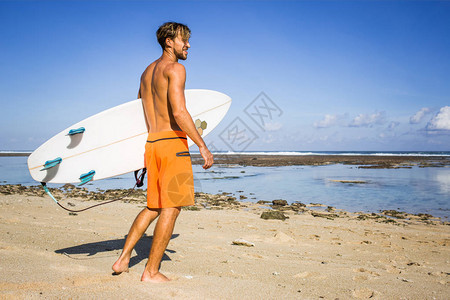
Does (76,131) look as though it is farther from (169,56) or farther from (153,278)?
(153,278)

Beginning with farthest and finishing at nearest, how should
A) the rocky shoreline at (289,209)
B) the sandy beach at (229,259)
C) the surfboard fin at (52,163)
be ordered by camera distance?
the rocky shoreline at (289,209) < the surfboard fin at (52,163) < the sandy beach at (229,259)

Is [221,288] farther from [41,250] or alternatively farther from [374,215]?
[374,215]

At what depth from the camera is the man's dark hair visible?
2.54 m

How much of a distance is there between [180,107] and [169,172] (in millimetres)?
506

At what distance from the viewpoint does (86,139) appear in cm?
351

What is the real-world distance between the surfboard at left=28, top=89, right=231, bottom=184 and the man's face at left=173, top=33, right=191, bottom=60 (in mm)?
1003

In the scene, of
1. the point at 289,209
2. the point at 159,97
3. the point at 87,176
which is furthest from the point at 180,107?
the point at 289,209

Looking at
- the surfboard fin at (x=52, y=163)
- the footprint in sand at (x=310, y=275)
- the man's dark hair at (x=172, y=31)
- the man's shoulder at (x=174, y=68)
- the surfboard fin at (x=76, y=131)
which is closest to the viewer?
the man's shoulder at (x=174, y=68)

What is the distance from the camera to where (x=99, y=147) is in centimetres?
356

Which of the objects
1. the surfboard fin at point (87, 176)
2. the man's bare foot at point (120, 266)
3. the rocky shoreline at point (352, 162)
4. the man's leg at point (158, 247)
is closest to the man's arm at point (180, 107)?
the man's leg at point (158, 247)

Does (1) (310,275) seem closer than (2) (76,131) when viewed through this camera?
Yes

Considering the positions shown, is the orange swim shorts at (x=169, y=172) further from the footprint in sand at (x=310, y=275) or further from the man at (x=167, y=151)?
the footprint in sand at (x=310, y=275)

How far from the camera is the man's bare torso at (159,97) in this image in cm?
247

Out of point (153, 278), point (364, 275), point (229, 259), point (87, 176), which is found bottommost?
point (364, 275)
